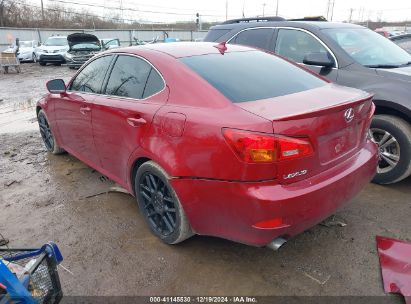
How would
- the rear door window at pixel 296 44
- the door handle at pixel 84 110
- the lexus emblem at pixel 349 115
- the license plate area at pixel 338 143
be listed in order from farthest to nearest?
the rear door window at pixel 296 44
the door handle at pixel 84 110
the lexus emblem at pixel 349 115
the license plate area at pixel 338 143

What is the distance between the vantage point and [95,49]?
20.2 m

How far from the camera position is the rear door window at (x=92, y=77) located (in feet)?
12.6

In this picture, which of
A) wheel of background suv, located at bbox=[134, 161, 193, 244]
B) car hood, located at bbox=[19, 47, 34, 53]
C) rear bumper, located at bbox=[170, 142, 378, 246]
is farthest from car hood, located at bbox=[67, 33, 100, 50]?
rear bumper, located at bbox=[170, 142, 378, 246]

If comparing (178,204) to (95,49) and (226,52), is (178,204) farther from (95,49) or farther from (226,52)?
(95,49)

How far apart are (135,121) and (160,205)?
0.71m

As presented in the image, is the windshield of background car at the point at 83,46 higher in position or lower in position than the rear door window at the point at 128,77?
lower

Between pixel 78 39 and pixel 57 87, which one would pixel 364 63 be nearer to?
pixel 57 87

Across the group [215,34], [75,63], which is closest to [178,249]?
[215,34]

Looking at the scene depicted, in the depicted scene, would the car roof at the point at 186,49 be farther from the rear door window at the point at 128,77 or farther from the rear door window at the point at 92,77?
the rear door window at the point at 92,77

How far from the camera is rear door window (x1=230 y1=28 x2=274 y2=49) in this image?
17.4 feet

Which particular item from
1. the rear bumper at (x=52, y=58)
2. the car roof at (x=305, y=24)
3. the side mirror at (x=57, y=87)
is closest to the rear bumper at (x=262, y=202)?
the side mirror at (x=57, y=87)

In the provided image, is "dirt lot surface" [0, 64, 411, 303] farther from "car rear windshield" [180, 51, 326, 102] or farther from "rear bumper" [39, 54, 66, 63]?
"rear bumper" [39, 54, 66, 63]

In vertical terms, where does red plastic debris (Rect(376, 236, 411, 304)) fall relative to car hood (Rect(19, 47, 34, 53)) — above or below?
above

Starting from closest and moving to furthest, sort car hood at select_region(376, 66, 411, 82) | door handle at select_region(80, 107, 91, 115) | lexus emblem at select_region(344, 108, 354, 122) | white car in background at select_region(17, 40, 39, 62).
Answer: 1. lexus emblem at select_region(344, 108, 354, 122)
2. door handle at select_region(80, 107, 91, 115)
3. car hood at select_region(376, 66, 411, 82)
4. white car in background at select_region(17, 40, 39, 62)
